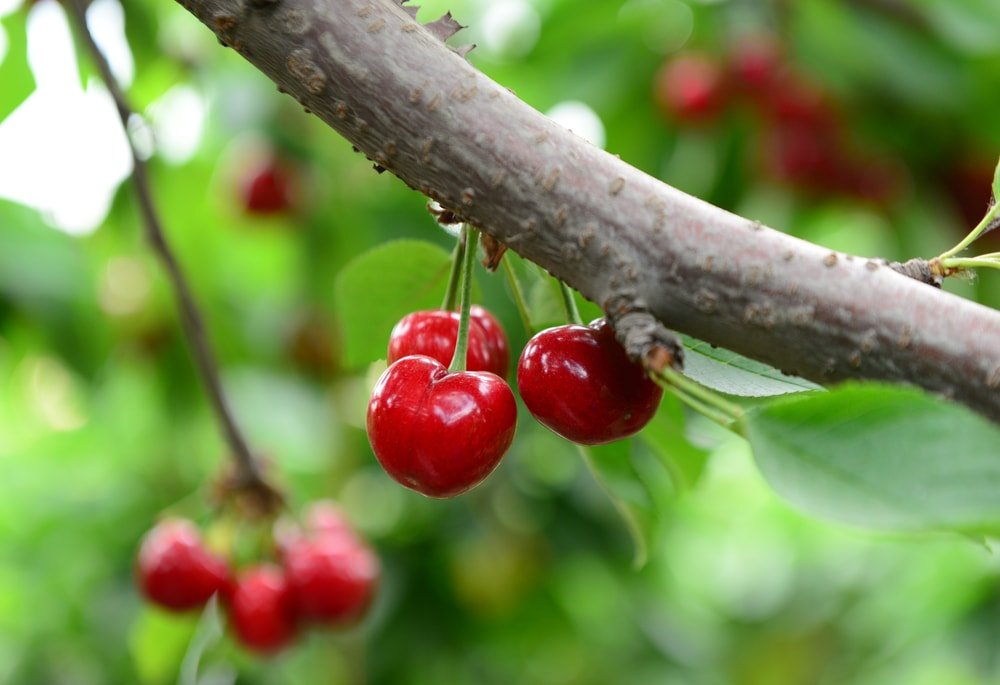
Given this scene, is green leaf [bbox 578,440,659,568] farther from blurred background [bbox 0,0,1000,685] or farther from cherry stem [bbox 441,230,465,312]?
blurred background [bbox 0,0,1000,685]

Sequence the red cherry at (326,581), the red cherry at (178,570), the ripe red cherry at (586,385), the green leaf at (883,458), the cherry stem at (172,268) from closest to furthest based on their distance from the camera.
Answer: the green leaf at (883,458)
the ripe red cherry at (586,385)
the cherry stem at (172,268)
the red cherry at (178,570)
the red cherry at (326,581)

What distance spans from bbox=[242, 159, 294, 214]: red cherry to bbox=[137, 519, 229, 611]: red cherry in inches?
56.6

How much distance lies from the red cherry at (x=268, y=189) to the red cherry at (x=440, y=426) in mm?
2349

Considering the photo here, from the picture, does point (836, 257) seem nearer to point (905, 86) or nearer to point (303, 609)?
point (303, 609)

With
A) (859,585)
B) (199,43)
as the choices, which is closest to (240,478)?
(199,43)

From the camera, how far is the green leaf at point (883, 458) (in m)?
0.53

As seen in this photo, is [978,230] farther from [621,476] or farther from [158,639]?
[158,639]

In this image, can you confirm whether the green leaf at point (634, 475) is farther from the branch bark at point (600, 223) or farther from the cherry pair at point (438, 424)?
the branch bark at point (600, 223)

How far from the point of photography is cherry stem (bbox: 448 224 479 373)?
32.0 inches

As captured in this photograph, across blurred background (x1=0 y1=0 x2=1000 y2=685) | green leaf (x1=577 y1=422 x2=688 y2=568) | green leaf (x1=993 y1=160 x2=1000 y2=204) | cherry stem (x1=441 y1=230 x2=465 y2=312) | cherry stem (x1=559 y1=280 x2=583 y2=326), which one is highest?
green leaf (x1=993 y1=160 x2=1000 y2=204)

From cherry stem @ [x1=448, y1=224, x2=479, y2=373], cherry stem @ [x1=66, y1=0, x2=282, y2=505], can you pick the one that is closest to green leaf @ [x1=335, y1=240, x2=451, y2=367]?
cherry stem @ [x1=448, y1=224, x2=479, y2=373]

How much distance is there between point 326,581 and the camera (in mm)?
1859

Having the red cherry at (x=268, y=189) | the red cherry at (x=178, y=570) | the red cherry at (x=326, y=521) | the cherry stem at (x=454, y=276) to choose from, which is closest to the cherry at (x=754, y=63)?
the red cherry at (x=268, y=189)

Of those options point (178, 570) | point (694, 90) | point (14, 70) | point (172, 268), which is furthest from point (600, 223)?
point (694, 90)
